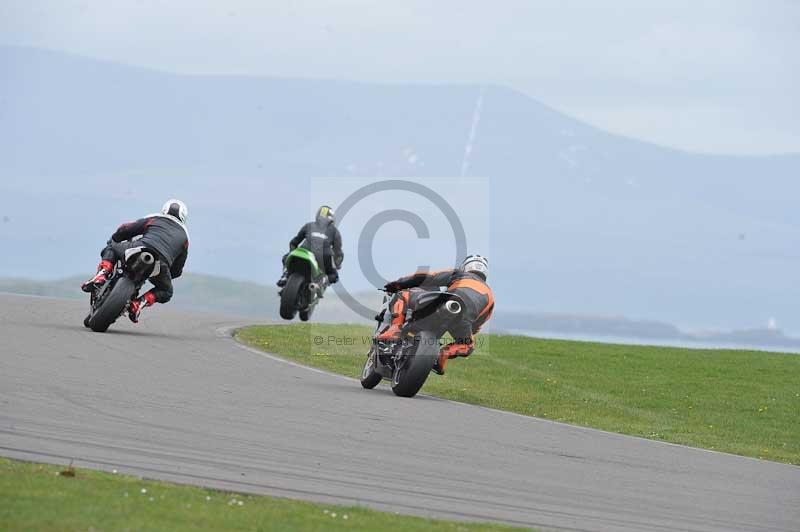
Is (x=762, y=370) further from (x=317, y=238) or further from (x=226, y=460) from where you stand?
(x=226, y=460)

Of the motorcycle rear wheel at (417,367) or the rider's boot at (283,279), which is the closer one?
the motorcycle rear wheel at (417,367)

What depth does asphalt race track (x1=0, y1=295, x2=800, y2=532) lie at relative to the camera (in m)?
10.4

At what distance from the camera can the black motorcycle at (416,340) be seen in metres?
16.6

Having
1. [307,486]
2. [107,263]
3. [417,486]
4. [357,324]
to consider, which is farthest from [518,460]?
[357,324]

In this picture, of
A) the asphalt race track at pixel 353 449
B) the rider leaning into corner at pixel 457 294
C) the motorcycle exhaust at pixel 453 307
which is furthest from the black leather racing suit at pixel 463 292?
the asphalt race track at pixel 353 449

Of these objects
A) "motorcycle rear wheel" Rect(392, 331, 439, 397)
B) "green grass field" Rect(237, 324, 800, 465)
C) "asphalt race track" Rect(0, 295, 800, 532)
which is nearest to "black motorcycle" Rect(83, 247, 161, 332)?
"asphalt race track" Rect(0, 295, 800, 532)

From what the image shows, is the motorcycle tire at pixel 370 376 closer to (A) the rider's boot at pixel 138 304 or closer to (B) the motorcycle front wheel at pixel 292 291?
(A) the rider's boot at pixel 138 304

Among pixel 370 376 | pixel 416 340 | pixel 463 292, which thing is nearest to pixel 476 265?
pixel 463 292

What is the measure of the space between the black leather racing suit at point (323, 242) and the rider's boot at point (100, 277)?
5914mm

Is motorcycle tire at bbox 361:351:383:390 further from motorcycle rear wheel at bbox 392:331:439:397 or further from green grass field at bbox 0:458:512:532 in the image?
green grass field at bbox 0:458:512:532

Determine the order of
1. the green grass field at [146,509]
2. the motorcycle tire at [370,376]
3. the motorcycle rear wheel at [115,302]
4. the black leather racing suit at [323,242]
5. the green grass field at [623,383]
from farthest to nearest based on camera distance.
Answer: the black leather racing suit at [323,242], the motorcycle rear wheel at [115,302], the green grass field at [623,383], the motorcycle tire at [370,376], the green grass field at [146,509]

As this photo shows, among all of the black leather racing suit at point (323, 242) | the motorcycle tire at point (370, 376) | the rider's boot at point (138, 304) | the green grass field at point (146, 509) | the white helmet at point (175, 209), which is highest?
the black leather racing suit at point (323, 242)

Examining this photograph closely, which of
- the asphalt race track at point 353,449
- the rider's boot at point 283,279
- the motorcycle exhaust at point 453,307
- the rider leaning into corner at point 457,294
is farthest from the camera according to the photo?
the rider's boot at point 283,279

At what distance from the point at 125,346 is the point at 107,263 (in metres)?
1.82
